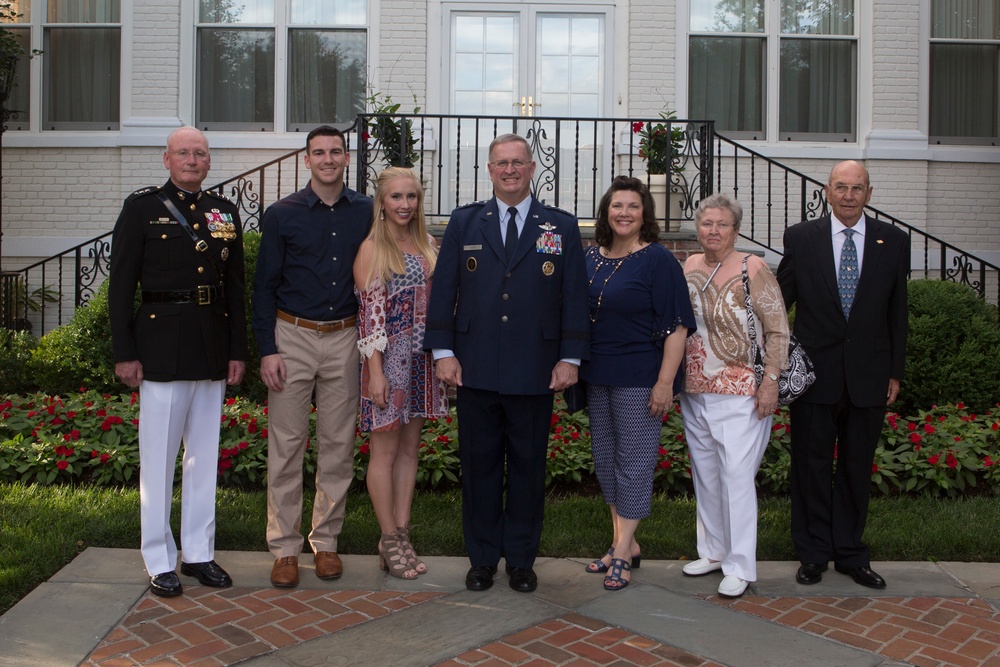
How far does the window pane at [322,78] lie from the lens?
35.7ft

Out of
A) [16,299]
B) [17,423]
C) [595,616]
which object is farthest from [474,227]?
[16,299]

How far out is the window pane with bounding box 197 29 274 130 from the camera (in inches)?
428

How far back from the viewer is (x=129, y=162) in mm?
10609

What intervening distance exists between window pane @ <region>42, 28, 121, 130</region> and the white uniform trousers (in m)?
7.50

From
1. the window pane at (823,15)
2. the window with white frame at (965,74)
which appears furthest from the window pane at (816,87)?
the window with white frame at (965,74)

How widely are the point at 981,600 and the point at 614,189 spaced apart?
2.36m

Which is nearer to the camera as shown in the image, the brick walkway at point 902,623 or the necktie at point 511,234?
the brick walkway at point 902,623

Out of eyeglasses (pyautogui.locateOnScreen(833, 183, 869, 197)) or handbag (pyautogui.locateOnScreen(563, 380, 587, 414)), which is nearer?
eyeglasses (pyautogui.locateOnScreen(833, 183, 869, 197))

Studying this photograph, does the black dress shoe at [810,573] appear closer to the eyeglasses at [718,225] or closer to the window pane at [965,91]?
the eyeglasses at [718,225]

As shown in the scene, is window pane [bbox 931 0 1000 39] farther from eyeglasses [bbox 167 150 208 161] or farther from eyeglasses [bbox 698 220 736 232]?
eyeglasses [bbox 167 150 208 161]

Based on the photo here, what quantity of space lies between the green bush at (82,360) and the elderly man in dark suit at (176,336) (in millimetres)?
3540

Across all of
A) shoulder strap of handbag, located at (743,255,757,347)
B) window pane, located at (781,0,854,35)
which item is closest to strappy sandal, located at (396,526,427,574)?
shoulder strap of handbag, located at (743,255,757,347)

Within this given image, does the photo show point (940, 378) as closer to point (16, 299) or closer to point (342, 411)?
point (342, 411)

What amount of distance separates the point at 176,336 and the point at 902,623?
3183 millimetres
